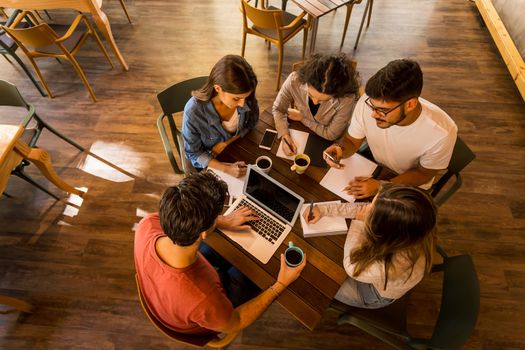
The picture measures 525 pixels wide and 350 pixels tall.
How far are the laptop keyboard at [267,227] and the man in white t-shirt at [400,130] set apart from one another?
44 cm

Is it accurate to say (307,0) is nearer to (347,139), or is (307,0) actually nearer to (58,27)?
(347,139)

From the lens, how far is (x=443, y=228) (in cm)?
247

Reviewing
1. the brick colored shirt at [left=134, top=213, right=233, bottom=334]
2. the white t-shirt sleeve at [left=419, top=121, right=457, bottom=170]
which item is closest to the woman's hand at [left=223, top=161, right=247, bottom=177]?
the brick colored shirt at [left=134, top=213, right=233, bottom=334]

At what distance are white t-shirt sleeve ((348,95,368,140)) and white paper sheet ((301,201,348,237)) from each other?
58 centimetres

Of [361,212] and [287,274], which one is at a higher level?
[361,212]

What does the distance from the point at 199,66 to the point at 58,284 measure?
254 centimetres

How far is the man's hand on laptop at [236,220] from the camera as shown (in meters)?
1.54

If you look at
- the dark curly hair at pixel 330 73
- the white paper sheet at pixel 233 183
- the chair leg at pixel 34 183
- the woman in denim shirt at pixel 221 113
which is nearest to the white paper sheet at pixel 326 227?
the white paper sheet at pixel 233 183

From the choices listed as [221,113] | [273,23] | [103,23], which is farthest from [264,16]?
[103,23]

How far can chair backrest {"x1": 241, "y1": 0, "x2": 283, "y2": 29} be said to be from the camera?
263 cm

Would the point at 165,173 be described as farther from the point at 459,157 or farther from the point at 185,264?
the point at 459,157

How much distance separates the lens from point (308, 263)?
57.9 inches

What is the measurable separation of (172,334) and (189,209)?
57cm

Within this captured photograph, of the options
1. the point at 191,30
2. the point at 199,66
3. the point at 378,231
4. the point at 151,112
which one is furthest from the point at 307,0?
the point at 378,231
